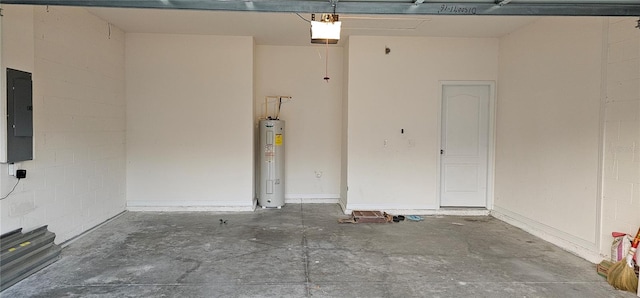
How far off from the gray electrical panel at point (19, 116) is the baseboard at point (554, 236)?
577 centimetres

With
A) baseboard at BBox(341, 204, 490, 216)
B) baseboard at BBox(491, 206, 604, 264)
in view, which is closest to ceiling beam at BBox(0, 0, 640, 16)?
baseboard at BBox(491, 206, 604, 264)

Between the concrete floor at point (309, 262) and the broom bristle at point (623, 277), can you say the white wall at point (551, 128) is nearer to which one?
the concrete floor at point (309, 262)

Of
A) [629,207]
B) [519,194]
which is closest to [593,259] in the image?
[629,207]

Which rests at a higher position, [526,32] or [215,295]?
[526,32]

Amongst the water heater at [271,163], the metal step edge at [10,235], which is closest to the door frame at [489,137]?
the water heater at [271,163]

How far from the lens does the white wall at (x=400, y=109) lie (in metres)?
5.84

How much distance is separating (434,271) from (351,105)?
3.01 metres

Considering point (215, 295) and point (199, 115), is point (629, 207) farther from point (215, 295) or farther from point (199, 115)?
point (199, 115)

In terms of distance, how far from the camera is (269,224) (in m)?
5.26

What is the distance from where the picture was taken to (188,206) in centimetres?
602

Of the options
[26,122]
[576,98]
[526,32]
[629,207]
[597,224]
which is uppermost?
[526,32]

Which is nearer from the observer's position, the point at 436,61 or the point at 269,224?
the point at 269,224

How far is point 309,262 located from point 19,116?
309 centimetres

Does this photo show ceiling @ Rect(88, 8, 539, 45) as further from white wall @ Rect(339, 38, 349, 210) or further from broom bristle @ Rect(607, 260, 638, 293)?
broom bristle @ Rect(607, 260, 638, 293)
